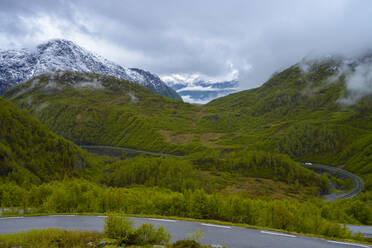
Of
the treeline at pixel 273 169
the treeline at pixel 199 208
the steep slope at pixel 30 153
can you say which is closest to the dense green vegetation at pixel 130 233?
the treeline at pixel 199 208

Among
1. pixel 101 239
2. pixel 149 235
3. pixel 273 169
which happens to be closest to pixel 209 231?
pixel 149 235

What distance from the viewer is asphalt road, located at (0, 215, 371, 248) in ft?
63.0

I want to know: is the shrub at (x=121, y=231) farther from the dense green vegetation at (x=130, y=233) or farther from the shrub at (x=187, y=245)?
the shrub at (x=187, y=245)

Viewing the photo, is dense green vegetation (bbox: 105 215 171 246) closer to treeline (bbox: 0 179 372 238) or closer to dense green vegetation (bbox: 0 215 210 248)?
dense green vegetation (bbox: 0 215 210 248)

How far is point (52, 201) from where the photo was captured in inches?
1284

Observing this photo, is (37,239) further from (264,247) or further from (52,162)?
(52,162)

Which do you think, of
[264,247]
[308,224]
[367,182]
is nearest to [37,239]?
[264,247]

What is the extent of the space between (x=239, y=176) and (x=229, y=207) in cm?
15934

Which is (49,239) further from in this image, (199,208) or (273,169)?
(273,169)

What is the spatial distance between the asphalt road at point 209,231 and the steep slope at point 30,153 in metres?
93.7

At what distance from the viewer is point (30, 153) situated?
130875 mm

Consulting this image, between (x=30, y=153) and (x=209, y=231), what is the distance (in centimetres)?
14213

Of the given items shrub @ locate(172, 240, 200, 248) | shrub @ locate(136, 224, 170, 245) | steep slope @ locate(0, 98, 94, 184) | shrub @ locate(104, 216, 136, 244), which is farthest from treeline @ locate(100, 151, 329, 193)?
shrub @ locate(104, 216, 136, 244)

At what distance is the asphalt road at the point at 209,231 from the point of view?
19.2m
